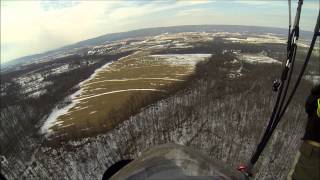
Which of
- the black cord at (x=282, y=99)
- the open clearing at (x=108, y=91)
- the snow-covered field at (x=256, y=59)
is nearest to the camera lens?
the black cord at (x=282, y=99)

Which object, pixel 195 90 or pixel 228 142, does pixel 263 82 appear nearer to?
pixel 195 90

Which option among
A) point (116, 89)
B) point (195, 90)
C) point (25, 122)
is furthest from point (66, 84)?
point (195, 90)

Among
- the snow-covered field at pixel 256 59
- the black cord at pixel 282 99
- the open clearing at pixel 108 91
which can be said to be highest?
the black cord at pixel 282 99

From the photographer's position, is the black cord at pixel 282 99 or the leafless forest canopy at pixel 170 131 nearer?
the black cord at pixel 282 99

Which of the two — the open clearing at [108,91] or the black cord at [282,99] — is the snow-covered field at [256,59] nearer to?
the open clearing at [108,91]

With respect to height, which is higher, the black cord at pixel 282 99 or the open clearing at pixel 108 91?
the black cord at pixel 282 99

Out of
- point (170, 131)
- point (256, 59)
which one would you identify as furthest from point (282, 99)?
point (256, 59)

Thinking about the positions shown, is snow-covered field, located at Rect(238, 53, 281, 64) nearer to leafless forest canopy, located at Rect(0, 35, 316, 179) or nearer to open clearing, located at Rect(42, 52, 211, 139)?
open clearing, located at Rect(42, 52, 211, 139)

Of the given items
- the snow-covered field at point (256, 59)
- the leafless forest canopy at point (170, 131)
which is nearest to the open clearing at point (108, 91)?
A: the leafless forest canopy at point (170, 131)
